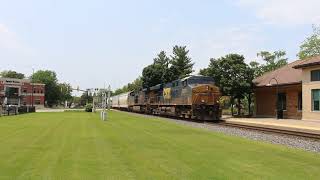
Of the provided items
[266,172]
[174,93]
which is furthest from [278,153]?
[174,93]

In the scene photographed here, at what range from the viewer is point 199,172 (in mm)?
11211

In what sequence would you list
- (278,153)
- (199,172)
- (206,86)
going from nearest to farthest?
(199,172) → (278,153) → (206,86)

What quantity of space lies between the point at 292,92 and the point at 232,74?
869 centimetres

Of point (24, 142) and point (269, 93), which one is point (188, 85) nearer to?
point (269, 93)

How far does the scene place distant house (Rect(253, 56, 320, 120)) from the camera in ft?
135

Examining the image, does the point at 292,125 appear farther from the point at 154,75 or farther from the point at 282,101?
the point at 154,75

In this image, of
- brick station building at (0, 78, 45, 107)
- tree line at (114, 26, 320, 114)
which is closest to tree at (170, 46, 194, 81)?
tree line at (114, 26, 320, 114)

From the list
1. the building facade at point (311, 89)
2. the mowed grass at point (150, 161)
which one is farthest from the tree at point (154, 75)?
the mowed grass at point (150, 161)

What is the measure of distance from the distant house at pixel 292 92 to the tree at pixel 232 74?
61.4 inches

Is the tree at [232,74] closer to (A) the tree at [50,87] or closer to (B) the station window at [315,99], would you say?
(B) the station window at [315,99]

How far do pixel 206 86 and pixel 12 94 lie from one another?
9318cm

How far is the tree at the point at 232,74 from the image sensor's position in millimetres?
52963

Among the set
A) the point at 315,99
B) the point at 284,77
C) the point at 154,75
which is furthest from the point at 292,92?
the point at 154,75

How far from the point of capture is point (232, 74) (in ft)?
178
